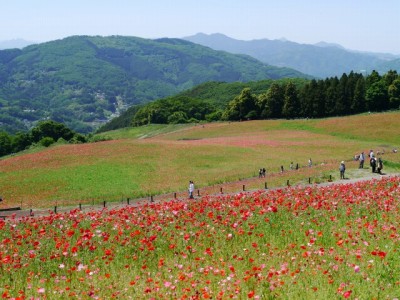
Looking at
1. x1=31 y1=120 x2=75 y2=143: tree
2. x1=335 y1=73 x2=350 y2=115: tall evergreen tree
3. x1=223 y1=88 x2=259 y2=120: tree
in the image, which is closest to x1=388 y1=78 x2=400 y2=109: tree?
x1=335 y1=73 x2=350 y2=115: tall evergreen tree

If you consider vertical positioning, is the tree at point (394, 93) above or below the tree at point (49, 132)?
above

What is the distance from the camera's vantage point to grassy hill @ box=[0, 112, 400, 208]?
155 feet

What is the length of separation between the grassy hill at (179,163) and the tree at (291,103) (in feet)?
89.1

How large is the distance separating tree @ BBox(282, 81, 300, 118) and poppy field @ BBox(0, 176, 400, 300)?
109 meters

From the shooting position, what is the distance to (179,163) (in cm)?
6347

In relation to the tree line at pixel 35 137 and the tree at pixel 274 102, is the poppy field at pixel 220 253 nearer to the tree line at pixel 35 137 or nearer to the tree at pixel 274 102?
the tree at pixel 274 102

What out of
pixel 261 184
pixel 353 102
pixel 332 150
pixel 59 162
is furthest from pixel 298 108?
pixel 261 184

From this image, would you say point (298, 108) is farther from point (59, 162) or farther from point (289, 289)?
point (289, 289)

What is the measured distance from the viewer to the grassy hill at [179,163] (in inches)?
1865

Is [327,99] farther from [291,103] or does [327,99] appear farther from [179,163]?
[179,163]

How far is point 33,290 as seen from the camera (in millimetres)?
9203

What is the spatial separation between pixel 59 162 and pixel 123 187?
2051 cm

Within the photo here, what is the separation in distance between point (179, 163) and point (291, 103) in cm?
7011

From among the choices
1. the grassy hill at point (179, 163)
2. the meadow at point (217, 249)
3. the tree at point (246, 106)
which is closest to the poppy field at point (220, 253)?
the meadow at point (217, 249)
